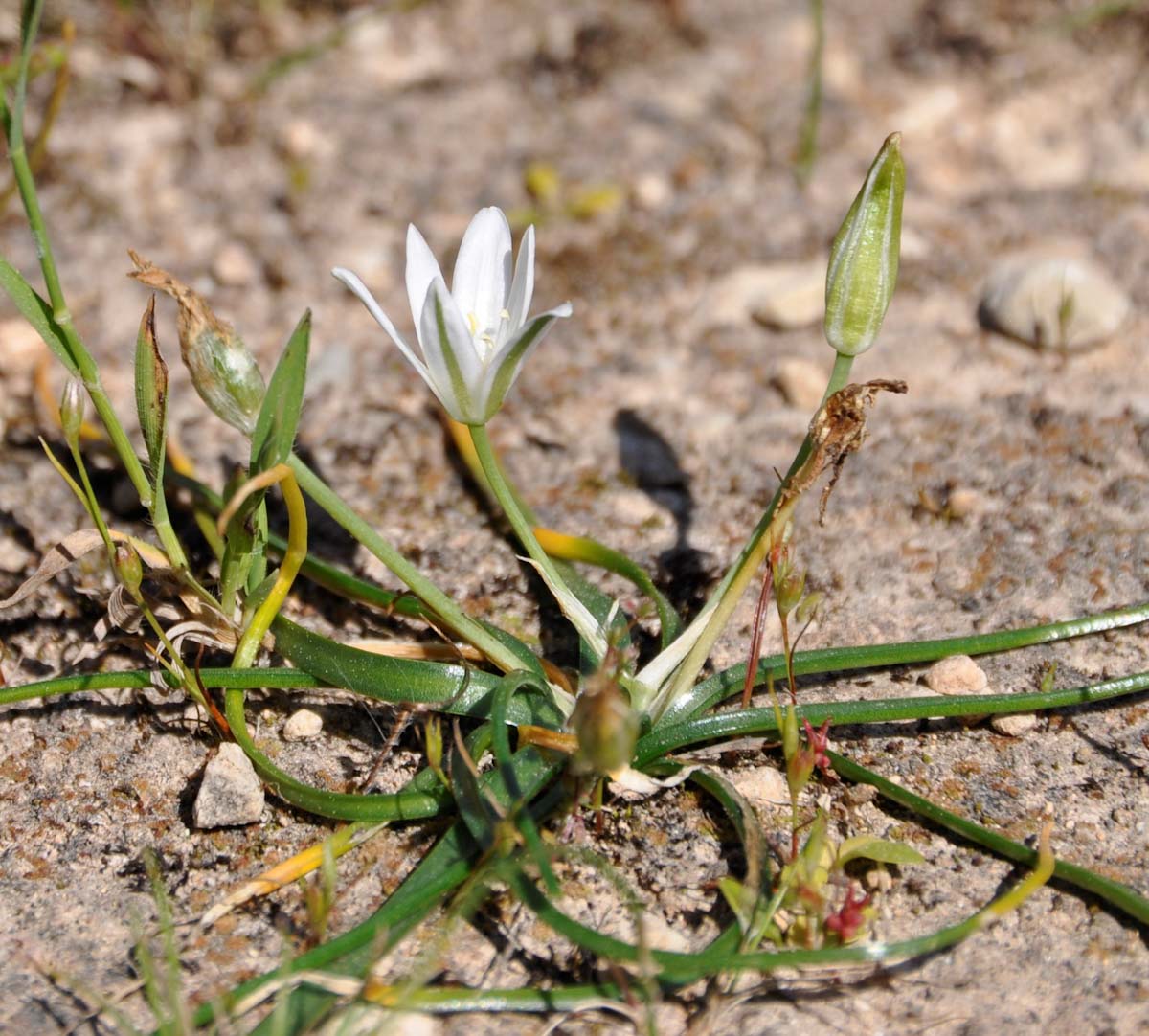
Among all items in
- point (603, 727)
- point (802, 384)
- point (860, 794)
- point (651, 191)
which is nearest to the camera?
point (603, 727)

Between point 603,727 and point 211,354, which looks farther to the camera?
point 211,354

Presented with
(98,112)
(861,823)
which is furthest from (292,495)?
(98,112)

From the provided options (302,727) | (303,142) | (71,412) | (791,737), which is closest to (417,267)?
(71,412)

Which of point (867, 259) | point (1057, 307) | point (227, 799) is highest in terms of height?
point (1057, 307)

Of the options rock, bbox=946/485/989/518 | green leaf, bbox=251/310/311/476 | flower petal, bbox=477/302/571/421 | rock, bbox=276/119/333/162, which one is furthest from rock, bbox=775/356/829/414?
rock, bbox=276/119/333/162

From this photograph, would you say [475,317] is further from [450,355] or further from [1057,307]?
[1057,307]

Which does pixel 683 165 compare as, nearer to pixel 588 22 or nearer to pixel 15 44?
pixel 588 22

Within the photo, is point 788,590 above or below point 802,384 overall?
below
